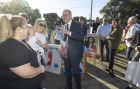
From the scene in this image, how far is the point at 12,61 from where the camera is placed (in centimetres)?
129

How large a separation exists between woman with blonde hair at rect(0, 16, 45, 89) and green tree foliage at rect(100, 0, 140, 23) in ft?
144

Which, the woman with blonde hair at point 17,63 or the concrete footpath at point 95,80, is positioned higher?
the woman with blonde hair at point 17,63

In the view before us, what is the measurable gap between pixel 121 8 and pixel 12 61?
4807 centimetres

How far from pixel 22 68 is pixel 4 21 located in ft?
1.93

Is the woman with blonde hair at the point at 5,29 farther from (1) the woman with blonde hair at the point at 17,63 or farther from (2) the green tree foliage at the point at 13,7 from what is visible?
(2) the green tree foliage at the point at 13,7

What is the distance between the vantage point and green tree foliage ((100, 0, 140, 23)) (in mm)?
39922

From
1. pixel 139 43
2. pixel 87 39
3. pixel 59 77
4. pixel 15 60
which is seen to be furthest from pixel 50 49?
pixel 15 60

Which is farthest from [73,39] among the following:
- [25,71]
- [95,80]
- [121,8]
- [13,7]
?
[121,8]

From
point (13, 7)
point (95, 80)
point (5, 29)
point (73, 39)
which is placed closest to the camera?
point (5, 29)

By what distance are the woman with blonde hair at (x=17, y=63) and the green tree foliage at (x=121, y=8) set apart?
43965 mm

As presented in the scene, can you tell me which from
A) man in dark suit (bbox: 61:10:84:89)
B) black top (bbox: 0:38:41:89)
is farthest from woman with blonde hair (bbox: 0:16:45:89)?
man in dark suit (bbox: 61:10:84:89)

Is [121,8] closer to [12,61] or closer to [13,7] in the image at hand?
[13,7]

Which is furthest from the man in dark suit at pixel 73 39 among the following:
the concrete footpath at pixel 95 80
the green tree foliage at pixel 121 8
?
the green tree foliage at pixel 121 8

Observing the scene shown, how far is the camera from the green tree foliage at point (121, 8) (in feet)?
131
